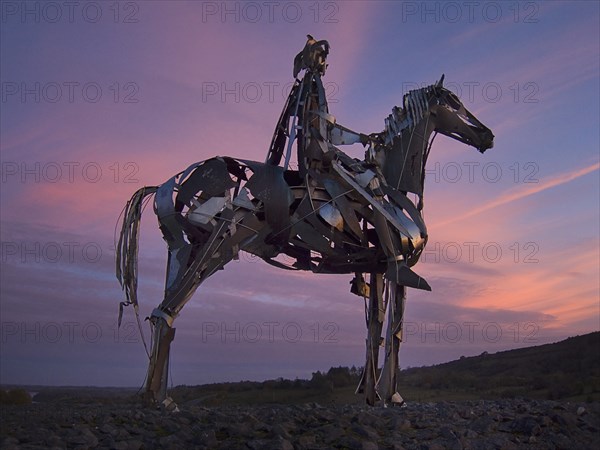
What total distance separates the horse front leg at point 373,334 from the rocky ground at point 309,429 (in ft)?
5.10

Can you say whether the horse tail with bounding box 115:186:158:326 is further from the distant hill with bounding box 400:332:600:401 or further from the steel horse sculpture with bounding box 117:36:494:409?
the distant hill with bounding box 400:332:600:401

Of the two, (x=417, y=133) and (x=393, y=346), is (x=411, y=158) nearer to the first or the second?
(x=417, y=133)

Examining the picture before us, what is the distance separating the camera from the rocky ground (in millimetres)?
6188

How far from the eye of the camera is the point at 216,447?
20.5ft

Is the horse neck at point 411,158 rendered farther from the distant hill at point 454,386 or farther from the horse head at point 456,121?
the distant hill at point 454,386

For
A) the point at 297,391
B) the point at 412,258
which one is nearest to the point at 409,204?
the point at 412,258

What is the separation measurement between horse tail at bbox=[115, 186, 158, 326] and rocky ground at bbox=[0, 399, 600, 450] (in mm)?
1947

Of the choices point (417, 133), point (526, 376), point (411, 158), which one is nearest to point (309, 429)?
point (411, 158)

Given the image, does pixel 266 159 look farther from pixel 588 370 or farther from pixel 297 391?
pixel 588 370

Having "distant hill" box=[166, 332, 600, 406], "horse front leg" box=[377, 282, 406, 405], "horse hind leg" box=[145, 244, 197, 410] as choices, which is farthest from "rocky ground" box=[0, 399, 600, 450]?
"distant hill" box=[166, 332, 600, 406]

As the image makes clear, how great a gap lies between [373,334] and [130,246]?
161 inches

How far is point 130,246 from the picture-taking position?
9766 mm

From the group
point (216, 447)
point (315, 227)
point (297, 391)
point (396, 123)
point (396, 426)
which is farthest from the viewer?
point (297, 391)

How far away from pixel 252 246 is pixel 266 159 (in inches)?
67.7
